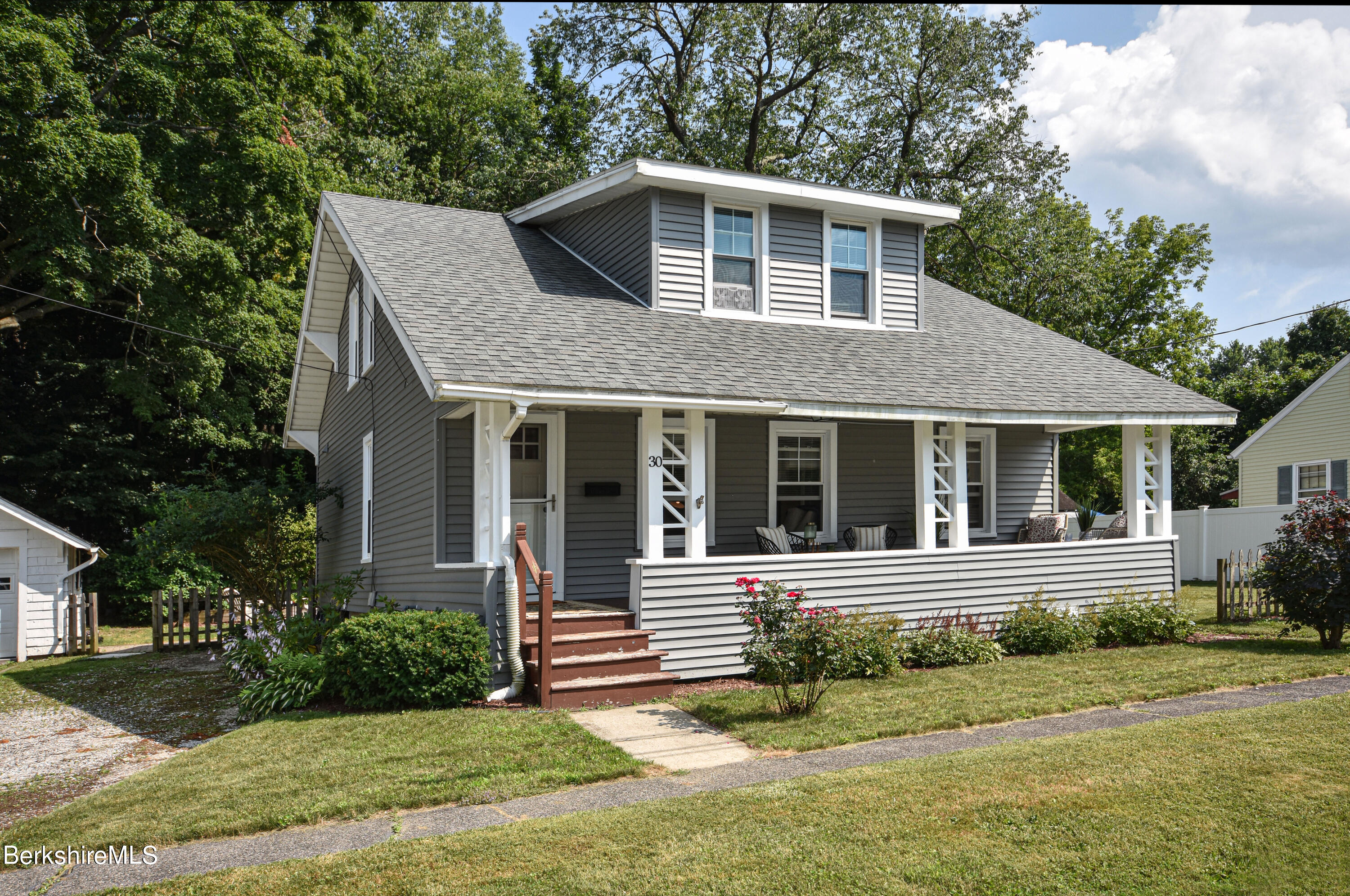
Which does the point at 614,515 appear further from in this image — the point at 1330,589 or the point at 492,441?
the point at 1330,589

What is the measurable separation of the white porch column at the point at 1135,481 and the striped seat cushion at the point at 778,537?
17.8 feet

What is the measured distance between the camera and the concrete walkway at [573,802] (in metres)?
4.96

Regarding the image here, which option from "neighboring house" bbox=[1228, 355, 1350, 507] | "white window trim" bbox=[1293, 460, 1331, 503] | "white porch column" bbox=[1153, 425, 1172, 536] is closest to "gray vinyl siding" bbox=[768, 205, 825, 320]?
"white porch column" bbox=[1153, 425, 1172, 536]

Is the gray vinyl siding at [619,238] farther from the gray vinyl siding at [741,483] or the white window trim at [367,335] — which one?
the white window trim at [367,335]

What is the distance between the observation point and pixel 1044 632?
11508mm

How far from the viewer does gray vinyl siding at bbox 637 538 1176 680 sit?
31.9 feet

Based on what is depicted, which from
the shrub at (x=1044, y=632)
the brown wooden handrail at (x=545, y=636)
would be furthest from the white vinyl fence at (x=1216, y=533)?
the brown wooden handrail at (x=545, y=636)

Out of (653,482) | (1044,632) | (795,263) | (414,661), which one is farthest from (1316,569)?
(414,661)

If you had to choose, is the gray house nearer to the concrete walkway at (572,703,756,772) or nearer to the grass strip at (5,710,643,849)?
the concrete walkway at (572,703,756,772)

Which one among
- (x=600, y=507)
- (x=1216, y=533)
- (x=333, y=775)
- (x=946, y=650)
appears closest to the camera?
(x=333, y=775)

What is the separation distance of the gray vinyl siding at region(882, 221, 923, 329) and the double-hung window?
32cm

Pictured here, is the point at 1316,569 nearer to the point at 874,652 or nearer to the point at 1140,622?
the point at 1140,622

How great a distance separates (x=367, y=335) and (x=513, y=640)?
6.85 metres

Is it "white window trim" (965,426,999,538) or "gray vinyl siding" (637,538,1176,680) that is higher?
"white window trim" (965,426,999,538)
